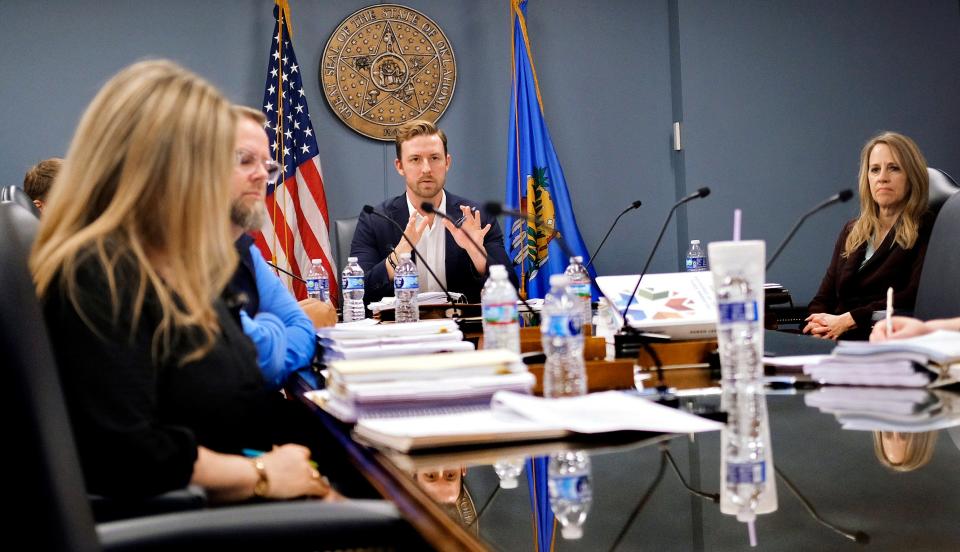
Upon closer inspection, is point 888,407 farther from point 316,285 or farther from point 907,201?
point 316,285

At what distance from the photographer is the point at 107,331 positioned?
1.02 metres

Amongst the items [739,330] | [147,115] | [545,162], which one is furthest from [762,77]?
[147,115]

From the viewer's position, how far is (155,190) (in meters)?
1.17

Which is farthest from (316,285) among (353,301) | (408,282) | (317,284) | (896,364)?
(896,364)

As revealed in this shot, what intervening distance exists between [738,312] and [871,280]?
2230 mm

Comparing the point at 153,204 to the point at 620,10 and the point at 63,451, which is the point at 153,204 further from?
the point at 620,10

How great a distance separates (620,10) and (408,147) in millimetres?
2093

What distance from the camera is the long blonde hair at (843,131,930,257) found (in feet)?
11.1

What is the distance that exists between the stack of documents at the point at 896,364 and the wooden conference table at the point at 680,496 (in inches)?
13.5

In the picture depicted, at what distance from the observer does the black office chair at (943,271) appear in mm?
2412

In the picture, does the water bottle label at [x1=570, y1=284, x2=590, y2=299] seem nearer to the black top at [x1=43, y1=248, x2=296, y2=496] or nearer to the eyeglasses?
the eyeglasses

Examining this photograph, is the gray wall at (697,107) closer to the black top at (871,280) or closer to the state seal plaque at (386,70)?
the state seal plaque at (386,70)

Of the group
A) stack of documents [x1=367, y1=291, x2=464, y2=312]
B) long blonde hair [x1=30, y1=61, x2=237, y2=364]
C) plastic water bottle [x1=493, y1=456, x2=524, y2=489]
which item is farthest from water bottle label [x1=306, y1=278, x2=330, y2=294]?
plastic water bottle [x1=493, y1=456, x2=524, y2=489]

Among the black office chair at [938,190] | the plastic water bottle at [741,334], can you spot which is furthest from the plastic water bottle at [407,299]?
the black office chair at [938,190]
